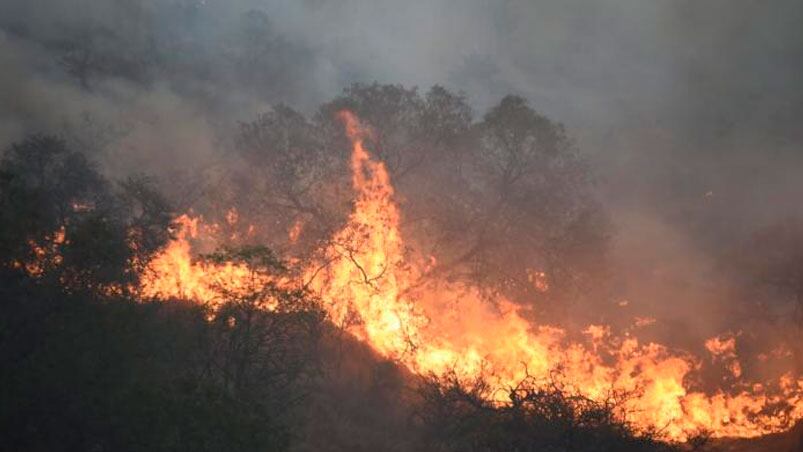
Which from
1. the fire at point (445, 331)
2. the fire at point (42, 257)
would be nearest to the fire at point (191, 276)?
the fire at point (445, 331)

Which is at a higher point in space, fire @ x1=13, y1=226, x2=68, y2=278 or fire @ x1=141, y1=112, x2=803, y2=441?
fire @ x1=141, y1=112, x2=803, y2=441

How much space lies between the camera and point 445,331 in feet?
99.0

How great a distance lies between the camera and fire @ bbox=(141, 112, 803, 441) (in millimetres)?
21578

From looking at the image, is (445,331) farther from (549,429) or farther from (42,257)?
(42,257)

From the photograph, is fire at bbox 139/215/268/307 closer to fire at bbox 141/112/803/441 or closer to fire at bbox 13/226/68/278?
fire at bbox 141/112/803/441

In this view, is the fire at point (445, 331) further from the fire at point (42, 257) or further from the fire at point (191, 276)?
the fire at point (42, 257)

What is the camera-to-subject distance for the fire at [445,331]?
21.6 meters

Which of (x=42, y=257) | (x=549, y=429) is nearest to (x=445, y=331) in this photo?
(x=549, y=429)

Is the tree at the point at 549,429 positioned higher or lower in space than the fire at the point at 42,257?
lower

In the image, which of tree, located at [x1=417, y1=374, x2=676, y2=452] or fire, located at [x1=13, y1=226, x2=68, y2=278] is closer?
fire, located at [x1=13, y1=226, x2=68, y2=278]

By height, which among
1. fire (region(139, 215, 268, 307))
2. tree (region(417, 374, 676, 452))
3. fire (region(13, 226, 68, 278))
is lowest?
tree (region(417, 374, 676, 452))

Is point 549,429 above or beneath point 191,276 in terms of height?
beneath

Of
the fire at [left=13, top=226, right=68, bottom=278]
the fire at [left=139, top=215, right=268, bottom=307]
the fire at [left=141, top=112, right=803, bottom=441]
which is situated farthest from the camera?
the fire at [left=141, top=112, right=803, bottom=441]

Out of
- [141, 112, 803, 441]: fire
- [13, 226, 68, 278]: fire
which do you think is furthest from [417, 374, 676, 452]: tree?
[13, 226, 68, 278]: fire
